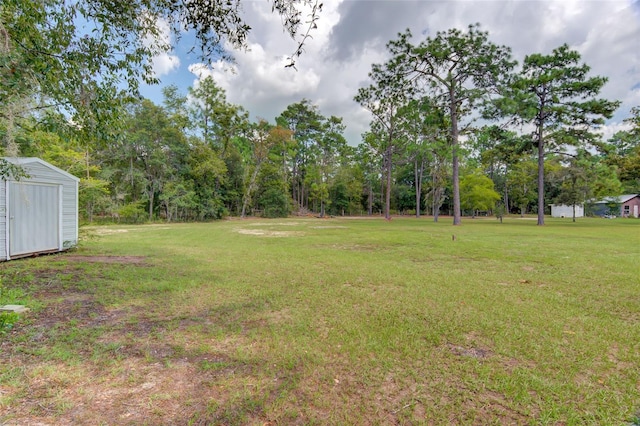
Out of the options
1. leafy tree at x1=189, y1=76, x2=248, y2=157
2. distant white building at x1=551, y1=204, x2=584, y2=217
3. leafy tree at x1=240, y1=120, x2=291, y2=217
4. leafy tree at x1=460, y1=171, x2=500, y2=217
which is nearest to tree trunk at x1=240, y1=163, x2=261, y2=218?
leafy tree at x1=240, y1=120, x2=291, y2=217

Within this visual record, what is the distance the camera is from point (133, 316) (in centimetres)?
362

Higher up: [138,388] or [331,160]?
[331,160]

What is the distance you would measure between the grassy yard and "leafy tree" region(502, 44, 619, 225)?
59.4 feet

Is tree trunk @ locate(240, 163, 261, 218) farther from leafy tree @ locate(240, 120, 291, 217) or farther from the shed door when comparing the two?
the shed door

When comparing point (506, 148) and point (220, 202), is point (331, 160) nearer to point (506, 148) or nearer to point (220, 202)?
point (220, 202)

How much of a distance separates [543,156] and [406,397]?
25.1 meters

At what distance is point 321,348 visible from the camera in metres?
2.83

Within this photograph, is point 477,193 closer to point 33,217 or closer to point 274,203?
point 274,203

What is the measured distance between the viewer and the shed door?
6590 millimetres

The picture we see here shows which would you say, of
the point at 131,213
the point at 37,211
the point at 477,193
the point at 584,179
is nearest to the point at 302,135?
the point at 477,193

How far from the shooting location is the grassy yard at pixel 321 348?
1966mm

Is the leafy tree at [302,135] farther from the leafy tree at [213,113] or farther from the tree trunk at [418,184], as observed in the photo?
the tree trunk at [418,184]

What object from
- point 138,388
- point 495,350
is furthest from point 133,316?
point 495,350

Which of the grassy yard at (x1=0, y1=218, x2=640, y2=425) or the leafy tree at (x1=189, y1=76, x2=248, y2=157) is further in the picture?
the leafy tree at (x1=189, y1=76, x2=248, y2=157)
